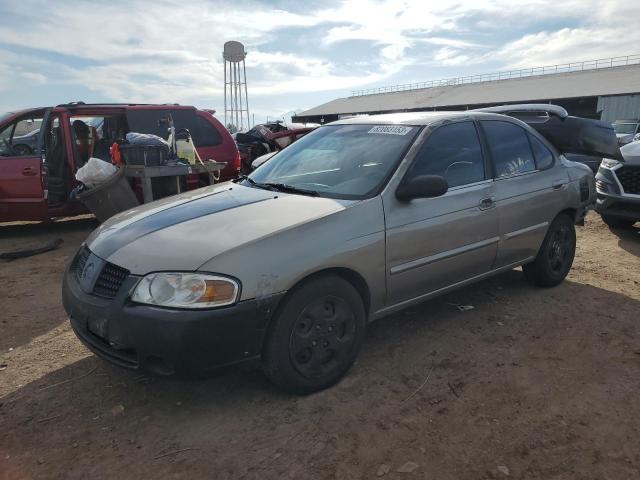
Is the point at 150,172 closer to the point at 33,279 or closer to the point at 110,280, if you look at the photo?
the point at 33,279

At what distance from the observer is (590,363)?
3.32 metres

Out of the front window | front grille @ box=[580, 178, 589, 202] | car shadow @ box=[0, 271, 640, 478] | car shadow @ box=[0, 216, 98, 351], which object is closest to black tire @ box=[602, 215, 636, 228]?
front grille @ box=[580, 178, 589, 202]

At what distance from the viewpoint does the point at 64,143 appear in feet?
23.4

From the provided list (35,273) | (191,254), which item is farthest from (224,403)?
(35,273)

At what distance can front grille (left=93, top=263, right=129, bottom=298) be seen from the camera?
8.71 ft

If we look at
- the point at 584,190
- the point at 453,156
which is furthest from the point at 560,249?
the point at 453,156

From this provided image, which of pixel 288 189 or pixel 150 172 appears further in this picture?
pixel 150 172

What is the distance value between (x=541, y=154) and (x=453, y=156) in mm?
1306

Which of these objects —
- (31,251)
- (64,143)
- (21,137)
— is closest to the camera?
(31,251)

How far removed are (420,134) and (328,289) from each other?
1.43 meters

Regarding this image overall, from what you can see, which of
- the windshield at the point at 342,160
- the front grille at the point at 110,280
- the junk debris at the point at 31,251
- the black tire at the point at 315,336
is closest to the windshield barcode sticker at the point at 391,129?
the windshield at the point at 342,160

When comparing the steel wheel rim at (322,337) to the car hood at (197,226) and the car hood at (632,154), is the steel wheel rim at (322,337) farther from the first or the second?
the car hood at (632,154)

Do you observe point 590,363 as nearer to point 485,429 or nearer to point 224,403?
point 485,429

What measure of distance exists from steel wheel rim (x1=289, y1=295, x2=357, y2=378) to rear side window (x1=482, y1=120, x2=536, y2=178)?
1.90 meters
